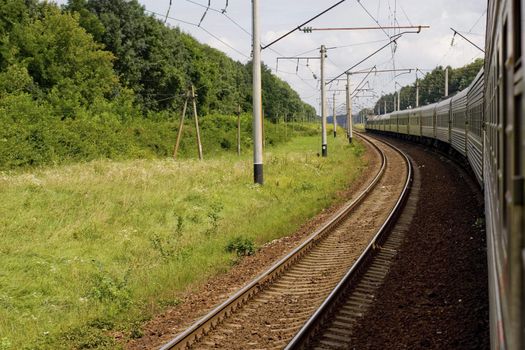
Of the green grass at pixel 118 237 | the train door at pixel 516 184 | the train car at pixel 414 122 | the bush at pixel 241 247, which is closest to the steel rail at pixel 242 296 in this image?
the green grass at pixel 118 237

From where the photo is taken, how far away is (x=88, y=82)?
4462 cm

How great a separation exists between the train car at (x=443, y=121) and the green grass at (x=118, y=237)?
7.26 metres

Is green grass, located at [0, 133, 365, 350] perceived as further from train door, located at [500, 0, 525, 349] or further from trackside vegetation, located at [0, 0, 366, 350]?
train door, located at [500, 0, 525, 349]

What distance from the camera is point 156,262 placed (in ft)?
36.7

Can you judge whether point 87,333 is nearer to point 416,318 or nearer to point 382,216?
point 416,318

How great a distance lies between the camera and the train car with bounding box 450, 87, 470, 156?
1931 cm

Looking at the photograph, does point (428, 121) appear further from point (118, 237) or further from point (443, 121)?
point (118, 237)

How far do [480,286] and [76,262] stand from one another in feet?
25.6

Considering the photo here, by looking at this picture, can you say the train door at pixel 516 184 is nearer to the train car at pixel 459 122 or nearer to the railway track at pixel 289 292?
the railway track at pixel 289 292

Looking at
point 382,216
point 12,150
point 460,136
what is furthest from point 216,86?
point 382,216

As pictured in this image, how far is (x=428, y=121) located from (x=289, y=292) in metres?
29.2

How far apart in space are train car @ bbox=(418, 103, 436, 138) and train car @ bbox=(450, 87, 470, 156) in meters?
7.57

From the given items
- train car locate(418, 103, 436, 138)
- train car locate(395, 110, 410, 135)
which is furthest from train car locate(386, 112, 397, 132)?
train car locate(418, 103, 436, 138)

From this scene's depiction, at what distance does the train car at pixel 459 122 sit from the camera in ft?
63.4
